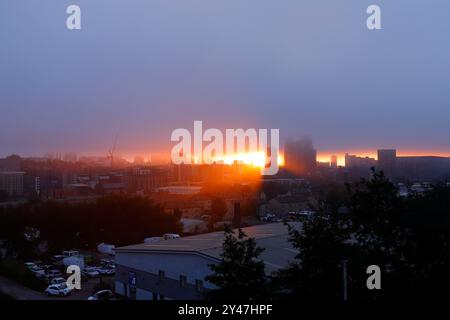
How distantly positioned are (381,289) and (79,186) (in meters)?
17.9

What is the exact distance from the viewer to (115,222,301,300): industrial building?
4578mm

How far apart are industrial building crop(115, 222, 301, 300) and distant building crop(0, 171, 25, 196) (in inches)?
533

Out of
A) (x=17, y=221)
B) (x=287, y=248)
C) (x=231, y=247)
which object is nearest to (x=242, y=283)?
(x=231, y=247)

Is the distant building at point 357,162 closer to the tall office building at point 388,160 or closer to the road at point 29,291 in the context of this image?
the tall office building at point 388,160

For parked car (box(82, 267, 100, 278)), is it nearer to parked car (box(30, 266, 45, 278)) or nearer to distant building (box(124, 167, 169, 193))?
parked car (box(30, 266, 45, 278))

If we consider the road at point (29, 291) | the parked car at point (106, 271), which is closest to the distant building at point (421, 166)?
the parked car at point (106, 271)

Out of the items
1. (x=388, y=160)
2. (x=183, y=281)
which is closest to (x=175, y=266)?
(x=183, y=281)

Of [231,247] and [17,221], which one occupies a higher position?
[231,247]

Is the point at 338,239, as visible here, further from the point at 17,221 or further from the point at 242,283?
the point at 17,221

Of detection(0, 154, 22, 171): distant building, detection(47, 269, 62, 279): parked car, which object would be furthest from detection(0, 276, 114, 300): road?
detection(0, 154, 22, 171): distant building

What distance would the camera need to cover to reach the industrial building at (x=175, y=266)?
4578 mm

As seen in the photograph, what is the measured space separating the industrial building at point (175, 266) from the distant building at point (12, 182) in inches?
533
